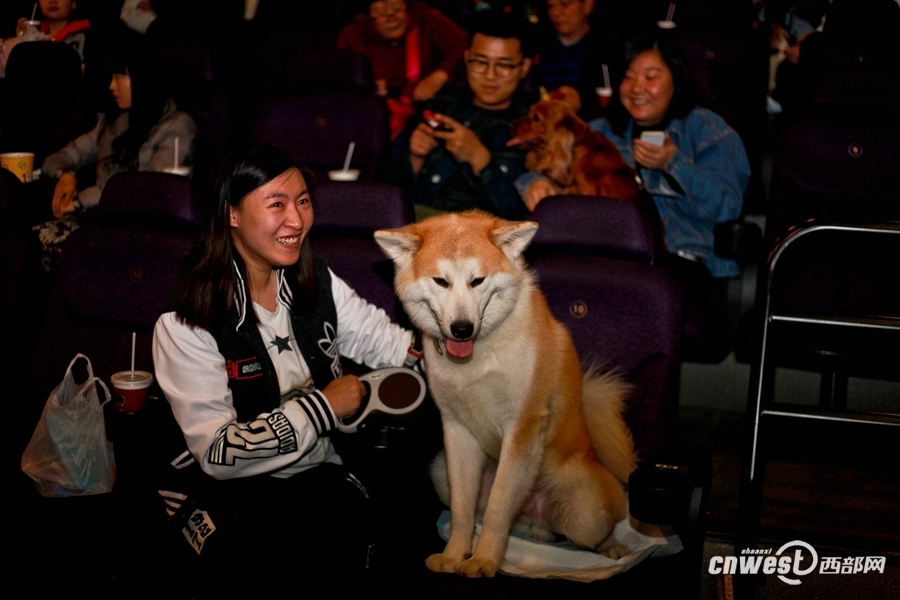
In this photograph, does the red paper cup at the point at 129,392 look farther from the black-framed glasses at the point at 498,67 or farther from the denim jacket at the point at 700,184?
the black-framed glasses at the point at 498,67

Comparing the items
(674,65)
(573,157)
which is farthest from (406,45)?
(674,65)

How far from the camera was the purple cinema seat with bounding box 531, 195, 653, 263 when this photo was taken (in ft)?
8.23

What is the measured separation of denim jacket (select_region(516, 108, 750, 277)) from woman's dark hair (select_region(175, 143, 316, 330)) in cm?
168

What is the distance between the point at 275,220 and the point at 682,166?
74.6 inches

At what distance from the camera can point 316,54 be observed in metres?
4.57

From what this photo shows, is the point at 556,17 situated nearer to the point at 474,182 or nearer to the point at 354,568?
the point at 474,182

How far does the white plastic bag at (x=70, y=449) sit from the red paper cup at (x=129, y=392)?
0.30 ft

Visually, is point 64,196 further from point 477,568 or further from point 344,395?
point 477,568

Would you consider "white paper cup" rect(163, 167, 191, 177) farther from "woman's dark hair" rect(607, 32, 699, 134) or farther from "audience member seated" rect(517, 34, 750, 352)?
"woman's dark hair" rect(607, 32, 699, 134)

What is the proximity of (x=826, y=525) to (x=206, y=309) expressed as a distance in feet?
6.82

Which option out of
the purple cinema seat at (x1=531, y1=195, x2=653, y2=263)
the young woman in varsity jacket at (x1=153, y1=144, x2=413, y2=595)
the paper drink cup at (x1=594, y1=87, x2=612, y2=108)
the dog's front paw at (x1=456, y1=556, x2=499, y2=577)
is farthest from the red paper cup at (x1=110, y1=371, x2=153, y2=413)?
the paper drink cup at (x1=594, y1=87, x2=612, y2=108)

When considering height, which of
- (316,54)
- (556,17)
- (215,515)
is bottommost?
(215,515)

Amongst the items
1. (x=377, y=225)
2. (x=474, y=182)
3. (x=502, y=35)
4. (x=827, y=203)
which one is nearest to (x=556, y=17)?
(x=502, y=35)

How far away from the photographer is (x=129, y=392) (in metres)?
2.22
